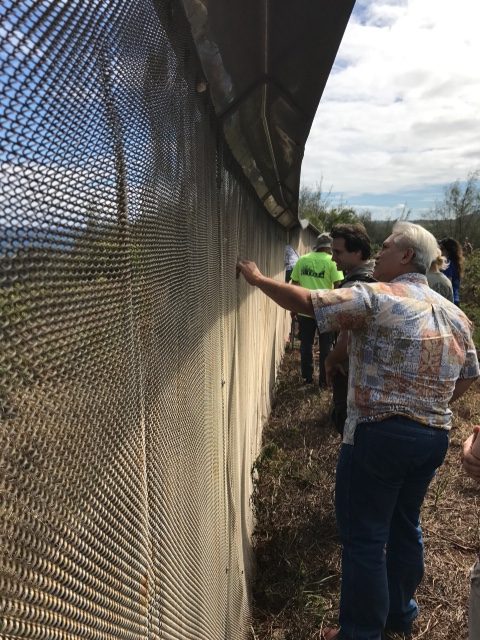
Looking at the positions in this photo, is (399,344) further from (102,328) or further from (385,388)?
(102,328)

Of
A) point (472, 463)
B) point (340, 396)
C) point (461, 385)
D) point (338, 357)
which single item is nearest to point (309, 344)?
point (340, 396)

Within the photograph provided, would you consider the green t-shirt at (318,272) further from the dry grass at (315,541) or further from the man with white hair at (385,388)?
the man with white hair at (385,388)

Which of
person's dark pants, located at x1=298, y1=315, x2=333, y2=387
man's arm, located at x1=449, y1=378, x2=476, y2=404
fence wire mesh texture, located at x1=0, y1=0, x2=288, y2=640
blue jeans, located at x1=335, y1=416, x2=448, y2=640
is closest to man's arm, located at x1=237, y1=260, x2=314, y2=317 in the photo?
blue jeans, located at x1=335, y1=416, x2=448, y2=640

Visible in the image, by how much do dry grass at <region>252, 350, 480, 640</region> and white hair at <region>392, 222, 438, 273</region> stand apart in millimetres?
2048

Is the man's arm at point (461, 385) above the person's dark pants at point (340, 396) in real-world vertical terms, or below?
above

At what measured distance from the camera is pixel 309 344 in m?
7.25

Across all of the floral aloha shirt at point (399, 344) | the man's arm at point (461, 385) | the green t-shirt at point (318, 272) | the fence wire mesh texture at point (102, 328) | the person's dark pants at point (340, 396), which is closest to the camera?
the fence wire mesh texture at point (102, 328)

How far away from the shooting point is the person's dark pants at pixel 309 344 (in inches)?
280

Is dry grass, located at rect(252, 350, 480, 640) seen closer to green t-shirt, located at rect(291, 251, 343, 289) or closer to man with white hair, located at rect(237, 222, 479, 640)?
man with white hair, located at rect(237, 222, 479, 640)

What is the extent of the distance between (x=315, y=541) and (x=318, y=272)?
3559mm

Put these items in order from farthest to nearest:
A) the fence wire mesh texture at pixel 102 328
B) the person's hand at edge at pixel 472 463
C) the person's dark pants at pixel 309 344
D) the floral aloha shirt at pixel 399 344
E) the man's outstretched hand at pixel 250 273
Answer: the person's dark pants at pixel 309 344, the man's outstretched hand at pixel 250 273, the floral aloha shirt at pixel 399 344, the person's hand at edge at pixel 472 463, the fence wire mesh texture at pixel 102 328

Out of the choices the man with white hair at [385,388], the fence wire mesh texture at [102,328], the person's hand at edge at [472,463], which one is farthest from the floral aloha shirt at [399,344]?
the fence wire mesh texture at [102,328]

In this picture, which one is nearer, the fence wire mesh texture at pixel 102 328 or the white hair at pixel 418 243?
the fence wire mesh texture at pixel 102 328

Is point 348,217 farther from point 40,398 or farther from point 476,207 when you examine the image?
point 40,398
